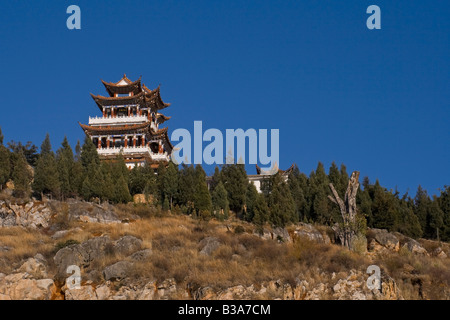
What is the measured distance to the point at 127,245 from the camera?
3005 centimetres

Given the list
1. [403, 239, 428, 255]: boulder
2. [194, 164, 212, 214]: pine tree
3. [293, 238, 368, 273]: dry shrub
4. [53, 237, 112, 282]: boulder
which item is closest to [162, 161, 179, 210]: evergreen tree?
[194, 164, 212, 214]: pine tree

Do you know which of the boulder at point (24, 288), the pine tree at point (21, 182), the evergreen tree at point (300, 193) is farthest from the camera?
the evergreen tree at point (300, 193)

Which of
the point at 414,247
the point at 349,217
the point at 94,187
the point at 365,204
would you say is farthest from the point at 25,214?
the point at 365,204

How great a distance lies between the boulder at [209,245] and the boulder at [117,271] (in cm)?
469

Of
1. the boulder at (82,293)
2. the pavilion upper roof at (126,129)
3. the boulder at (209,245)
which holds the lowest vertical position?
the boulder at (82,293)

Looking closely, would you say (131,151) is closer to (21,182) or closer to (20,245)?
(21,182)

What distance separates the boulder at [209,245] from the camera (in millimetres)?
30031

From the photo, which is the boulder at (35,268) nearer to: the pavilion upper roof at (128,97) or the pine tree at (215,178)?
the pine tree at (215,178)

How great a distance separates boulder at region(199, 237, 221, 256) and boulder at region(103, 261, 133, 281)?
4.69 m

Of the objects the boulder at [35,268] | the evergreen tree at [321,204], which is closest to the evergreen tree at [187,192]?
the evergreen tree at [321,204]

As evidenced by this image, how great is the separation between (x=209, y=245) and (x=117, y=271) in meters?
6.09

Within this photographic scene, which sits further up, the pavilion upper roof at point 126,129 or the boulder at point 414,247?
the pavilion upper roof at point 126,129
